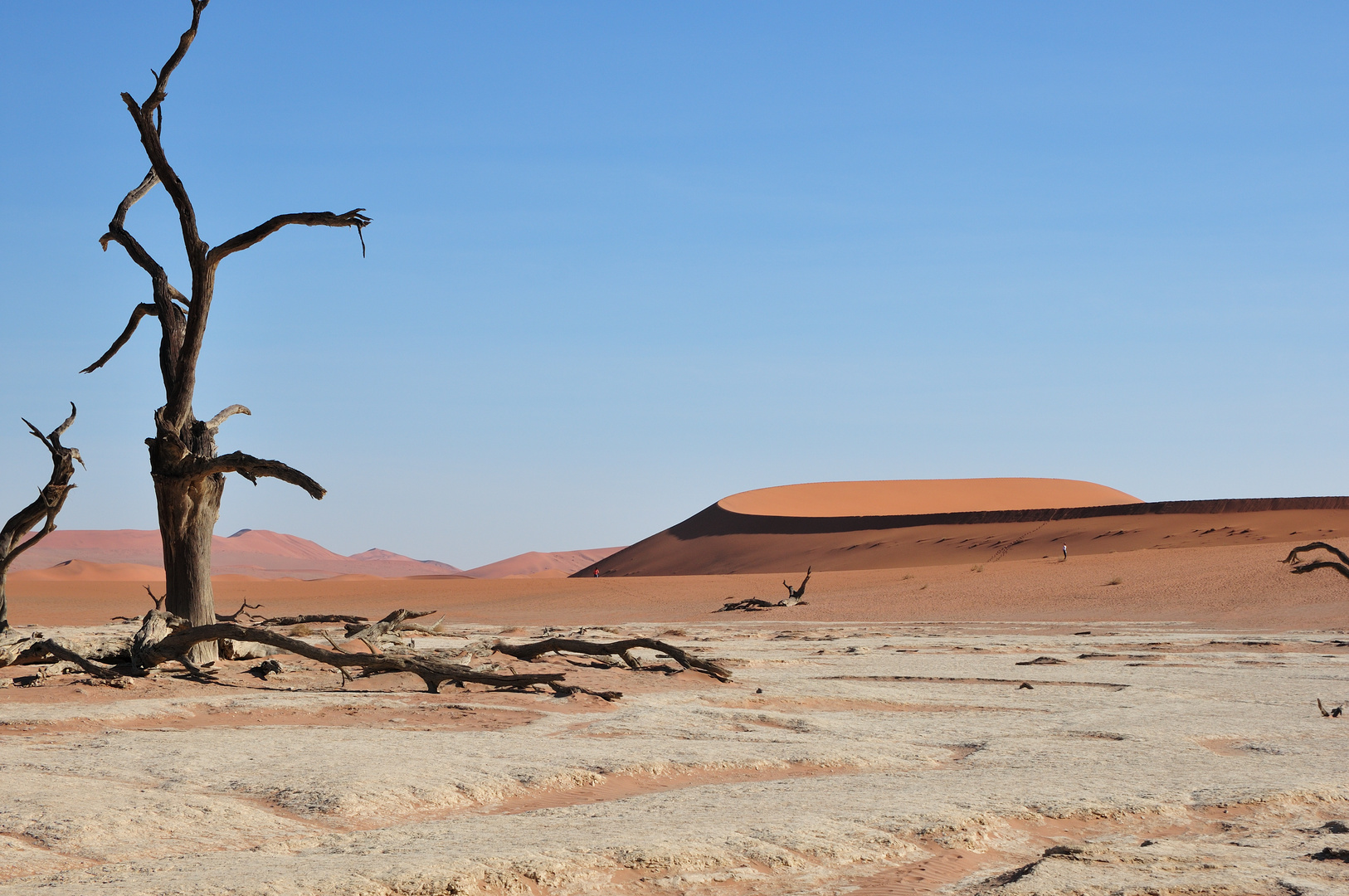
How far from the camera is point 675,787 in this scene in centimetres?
591

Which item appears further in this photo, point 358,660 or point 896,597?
point 896,597

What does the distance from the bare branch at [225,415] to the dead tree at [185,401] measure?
0.7 inches

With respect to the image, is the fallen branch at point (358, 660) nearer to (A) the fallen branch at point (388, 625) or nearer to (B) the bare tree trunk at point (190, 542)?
(B) the bare tree trunk at point (190, 542)

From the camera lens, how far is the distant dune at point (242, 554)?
13550cm

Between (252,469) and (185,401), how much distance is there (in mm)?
992

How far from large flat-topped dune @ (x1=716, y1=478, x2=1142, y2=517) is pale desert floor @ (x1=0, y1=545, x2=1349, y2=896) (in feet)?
240

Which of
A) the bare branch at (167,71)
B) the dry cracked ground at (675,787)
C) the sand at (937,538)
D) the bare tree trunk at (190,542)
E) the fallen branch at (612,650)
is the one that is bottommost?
the dry cracked ground at (675,787)

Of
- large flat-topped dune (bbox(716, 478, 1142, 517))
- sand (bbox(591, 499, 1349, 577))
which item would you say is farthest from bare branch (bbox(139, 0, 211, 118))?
large flat-topped dune (bbox(716, 478, 1142, 517))

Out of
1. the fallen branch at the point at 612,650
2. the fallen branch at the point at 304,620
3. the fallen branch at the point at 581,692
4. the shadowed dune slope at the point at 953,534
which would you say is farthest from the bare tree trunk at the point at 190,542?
the shadowed dune slope at the point at 953,534

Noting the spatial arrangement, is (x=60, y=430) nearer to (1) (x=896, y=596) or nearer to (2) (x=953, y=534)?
(1) (x=896, y=596)

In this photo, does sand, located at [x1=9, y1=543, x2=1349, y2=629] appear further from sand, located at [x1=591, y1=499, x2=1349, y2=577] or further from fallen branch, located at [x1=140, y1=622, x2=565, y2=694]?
fallen branch, located at [x1=140, y1=622, x2=565, y2=694]

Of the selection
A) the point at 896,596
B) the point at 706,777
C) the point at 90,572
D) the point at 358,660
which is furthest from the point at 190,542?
the point at 90,572

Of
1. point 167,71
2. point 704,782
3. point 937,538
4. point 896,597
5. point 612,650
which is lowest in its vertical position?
point 704,782

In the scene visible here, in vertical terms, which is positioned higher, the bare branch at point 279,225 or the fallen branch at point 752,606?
the bare branch at point 279,225
